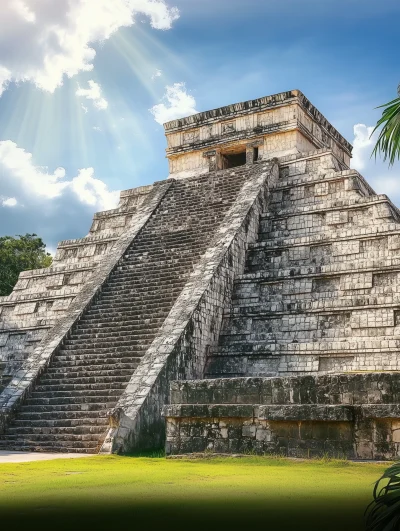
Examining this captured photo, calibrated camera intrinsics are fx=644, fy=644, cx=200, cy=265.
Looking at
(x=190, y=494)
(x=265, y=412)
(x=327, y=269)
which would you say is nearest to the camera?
(x=190, y=494)

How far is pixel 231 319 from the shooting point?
12023 mm

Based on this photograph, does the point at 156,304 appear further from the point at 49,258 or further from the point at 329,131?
the point at 49,258

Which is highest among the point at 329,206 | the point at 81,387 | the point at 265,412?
the point at 329,206

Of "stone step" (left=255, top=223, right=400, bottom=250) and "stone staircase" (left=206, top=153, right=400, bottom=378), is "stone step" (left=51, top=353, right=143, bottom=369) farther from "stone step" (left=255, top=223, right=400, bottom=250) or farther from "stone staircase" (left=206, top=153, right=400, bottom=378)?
"stone step" (left=255, top=223, right=400, bottom=250)

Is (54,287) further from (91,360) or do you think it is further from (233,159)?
(233,159)

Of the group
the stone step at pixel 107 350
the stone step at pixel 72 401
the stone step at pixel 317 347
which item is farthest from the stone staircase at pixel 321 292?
the stone step at pixel 72 401

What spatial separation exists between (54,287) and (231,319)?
6.07 m

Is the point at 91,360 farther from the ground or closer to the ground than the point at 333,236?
closer to the ground

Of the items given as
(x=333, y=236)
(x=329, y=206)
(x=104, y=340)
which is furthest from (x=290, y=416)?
(x=329, y=206)

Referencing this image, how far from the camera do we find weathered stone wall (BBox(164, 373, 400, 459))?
736 cm

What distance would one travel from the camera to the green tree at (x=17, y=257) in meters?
25.4

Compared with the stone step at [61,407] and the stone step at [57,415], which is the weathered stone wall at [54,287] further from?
the stone step at [57,415]

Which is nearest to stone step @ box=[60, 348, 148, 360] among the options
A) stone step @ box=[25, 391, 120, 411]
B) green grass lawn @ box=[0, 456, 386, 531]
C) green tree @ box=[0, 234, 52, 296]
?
stone step @ box=[25, 391, 120, 411]

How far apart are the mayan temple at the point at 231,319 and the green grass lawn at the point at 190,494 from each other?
0.73m
